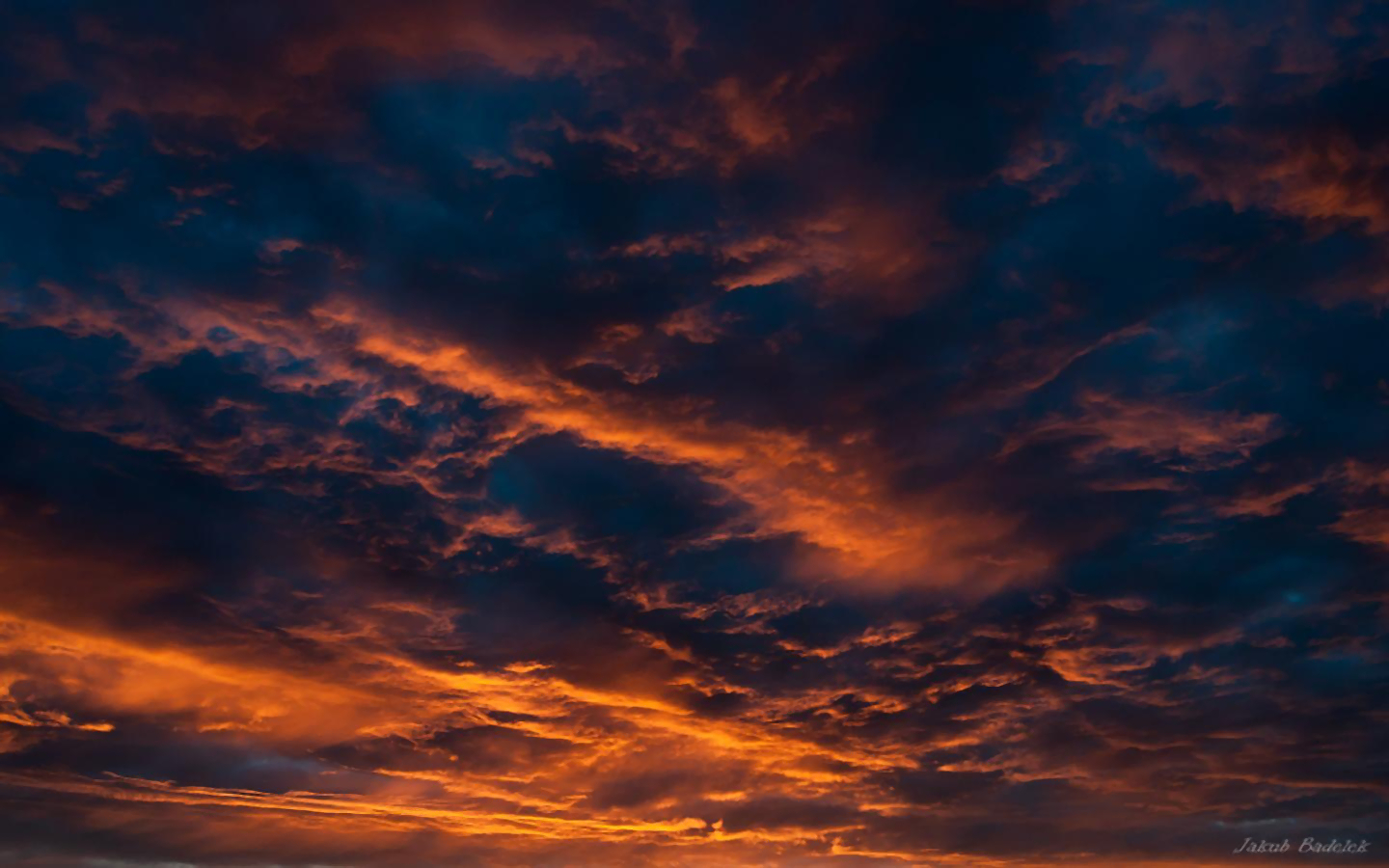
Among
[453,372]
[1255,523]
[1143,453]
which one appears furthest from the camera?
[1255,523]

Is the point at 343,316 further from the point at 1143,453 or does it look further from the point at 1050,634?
the point at 1050,634

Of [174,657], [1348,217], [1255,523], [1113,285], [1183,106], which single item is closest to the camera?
[1183,106]

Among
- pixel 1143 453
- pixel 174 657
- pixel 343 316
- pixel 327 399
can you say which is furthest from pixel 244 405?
pixel 1143 453

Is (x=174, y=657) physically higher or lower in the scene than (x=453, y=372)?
lower

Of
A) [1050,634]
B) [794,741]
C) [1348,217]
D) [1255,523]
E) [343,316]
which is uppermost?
[1348,217]

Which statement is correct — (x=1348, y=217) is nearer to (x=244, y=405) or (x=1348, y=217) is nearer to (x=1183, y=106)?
(x=1183, y=106)

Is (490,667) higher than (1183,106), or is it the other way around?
(1183,106)

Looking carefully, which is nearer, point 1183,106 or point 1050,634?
point 1183,106

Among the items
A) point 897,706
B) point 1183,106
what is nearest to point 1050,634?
point 897,706

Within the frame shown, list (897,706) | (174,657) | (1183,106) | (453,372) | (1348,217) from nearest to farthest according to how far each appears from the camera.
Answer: (1183,106) < (1348,217) < (453,372) < (174,657) < (897,706)
